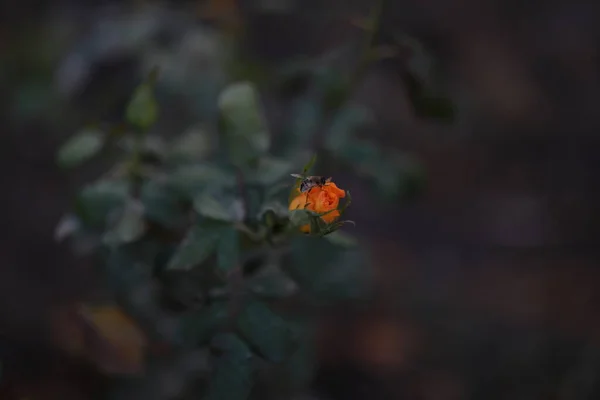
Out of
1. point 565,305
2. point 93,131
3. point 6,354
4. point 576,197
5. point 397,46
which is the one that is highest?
point 397,46

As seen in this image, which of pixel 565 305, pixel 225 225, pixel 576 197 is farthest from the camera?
pixel 576 197

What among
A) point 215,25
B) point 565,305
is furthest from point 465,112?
point 215,25

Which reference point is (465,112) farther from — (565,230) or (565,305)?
(565,305)

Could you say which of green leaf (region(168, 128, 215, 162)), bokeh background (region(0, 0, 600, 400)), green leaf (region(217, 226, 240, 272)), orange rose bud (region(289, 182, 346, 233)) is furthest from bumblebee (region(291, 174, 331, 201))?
bokeh background (region(0, 0, 600, 400))

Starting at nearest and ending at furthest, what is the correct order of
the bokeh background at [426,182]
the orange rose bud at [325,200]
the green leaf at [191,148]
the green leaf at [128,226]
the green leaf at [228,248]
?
the orange rose bud at [325,200] < the green leaf at [228,248] < the green leaf at [128,226] < the green leaf at [191,148] < the bokeh background at [426,182]

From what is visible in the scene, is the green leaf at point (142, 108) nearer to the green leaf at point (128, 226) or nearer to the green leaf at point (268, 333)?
the green leaf at point (128, 226)

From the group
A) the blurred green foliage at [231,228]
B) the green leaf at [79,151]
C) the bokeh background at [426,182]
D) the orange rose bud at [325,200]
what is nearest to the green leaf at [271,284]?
the blurred green foliage at [231,228]

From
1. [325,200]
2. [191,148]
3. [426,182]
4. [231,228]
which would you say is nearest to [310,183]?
[325,200]
